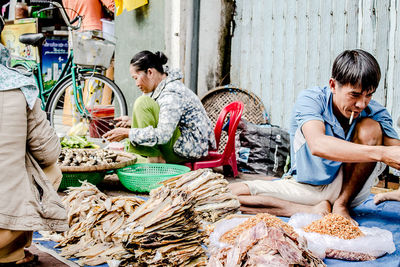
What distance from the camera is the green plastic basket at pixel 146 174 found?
3730mm

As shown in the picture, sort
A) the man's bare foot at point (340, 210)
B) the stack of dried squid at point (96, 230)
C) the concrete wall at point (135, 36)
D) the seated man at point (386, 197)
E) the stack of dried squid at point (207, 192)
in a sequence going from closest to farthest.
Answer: the stack of dried squid at point (96, 230) < the stack of dried squid at point (207, 192) < the man's bare foot at point (340, 210) < the seated man at point (386, 197) < the concrete wall at point (135, 36)

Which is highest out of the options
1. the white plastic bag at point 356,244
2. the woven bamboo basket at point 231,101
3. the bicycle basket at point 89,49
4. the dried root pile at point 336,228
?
the bicycle basket at point 89,49

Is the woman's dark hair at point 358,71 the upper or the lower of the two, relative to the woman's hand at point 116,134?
upper

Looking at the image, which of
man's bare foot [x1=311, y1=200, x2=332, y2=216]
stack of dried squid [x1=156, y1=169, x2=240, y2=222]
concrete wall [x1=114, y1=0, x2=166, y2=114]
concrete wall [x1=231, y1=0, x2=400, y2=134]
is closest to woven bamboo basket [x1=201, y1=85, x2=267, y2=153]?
concrete wall [x1=231, y1=0, x2=400, y2=134]

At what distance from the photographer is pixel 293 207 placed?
3.10 m

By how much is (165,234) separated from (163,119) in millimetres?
2225

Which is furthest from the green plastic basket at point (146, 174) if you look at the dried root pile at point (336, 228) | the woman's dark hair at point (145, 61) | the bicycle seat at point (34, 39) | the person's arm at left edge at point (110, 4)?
the person's arm at left edge at point (110, 4)

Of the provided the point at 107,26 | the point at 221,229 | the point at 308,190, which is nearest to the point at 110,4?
the point at 107,26

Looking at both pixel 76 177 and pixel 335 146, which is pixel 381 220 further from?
pixel 76 177

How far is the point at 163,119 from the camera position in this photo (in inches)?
160

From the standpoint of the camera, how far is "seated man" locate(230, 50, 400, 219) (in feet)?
8.55

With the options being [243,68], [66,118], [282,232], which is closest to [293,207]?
[282,232]

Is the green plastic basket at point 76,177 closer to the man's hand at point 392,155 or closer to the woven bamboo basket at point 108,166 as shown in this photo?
the woven bamboo basket at point 108,166

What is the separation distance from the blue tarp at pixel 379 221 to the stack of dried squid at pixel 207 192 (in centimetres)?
65
